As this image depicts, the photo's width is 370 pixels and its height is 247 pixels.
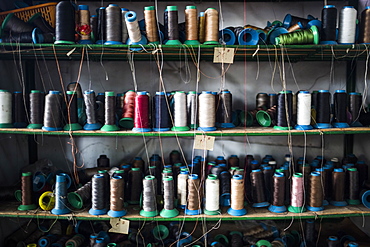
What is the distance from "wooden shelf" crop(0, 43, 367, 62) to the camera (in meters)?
2.47

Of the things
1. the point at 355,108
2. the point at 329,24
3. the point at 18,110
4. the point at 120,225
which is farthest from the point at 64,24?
the point at 355,108

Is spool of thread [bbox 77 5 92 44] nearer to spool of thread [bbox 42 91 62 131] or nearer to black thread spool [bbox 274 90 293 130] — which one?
spool of thread [bbox 42 91 62 131]

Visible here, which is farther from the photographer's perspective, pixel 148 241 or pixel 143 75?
pixel 143 75

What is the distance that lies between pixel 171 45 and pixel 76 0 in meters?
1.44

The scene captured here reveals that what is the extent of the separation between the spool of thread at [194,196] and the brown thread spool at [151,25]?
1.20 m

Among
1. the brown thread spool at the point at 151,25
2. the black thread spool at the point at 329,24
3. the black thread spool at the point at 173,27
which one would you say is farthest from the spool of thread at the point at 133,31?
the black thread spool at the point at 329,24

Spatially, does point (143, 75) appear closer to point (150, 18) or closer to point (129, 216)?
point (150, 18)

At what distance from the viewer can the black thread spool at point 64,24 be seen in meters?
2.46

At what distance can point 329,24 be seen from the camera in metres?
2.58

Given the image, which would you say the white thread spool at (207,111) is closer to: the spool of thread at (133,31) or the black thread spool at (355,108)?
the spool of thread at (133,31)

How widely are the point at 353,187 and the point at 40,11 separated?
3.24m

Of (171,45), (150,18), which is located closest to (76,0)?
(150,18)

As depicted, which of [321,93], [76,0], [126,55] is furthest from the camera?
[76,0]

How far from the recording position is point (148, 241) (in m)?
2.77
